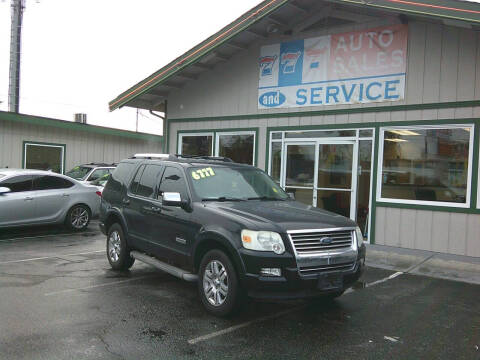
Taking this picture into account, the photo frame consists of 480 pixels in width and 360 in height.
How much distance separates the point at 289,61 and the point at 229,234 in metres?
7.40

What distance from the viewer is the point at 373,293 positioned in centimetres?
650

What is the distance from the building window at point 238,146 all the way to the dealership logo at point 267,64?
1619 mm

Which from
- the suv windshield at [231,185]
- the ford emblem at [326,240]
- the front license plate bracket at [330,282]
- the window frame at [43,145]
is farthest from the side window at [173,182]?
the window frame at [43,145]

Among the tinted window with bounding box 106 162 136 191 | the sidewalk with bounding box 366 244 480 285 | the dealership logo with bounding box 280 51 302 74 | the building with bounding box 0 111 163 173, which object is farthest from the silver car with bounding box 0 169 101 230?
the sidewalk with bounding box 366 244 480 285

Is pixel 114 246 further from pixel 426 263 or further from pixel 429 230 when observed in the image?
pixel 429 230

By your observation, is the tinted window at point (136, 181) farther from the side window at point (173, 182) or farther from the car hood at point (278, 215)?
the car hood at point (278, 215)

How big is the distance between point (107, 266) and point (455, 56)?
26.1 ft

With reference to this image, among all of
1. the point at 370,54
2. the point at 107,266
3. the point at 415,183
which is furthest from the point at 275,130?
the point at 107,266

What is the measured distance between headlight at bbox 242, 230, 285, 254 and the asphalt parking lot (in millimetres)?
918

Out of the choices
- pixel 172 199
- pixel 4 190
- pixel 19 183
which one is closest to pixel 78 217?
pixel 19 183

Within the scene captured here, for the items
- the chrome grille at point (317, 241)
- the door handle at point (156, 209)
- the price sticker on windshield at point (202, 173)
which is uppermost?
the price sticker on windshield at point (202, 173)

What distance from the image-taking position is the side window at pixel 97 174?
15285mm

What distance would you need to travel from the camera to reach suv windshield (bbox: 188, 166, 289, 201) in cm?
609

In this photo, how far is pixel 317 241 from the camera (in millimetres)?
5082
